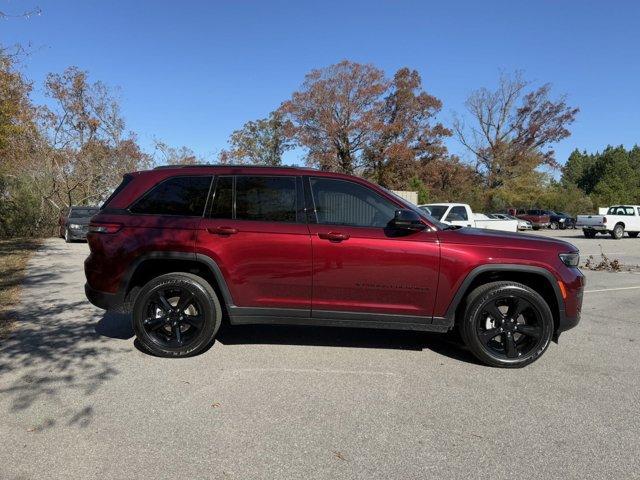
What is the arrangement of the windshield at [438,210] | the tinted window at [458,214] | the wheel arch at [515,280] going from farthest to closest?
the tinted window at [458,214] → the windshield at [438,210] → the wheel arch at [515,280]

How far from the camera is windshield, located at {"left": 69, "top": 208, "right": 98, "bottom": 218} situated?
21219 millimetres

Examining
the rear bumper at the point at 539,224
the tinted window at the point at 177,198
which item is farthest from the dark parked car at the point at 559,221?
the tinted window at the point at 177,198

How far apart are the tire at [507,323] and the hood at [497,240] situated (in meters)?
0.39

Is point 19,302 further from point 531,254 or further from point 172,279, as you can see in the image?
point 531,254

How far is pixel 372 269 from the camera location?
4.58m

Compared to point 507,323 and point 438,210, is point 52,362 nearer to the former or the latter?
point 507,323

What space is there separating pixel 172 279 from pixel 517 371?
134 inches

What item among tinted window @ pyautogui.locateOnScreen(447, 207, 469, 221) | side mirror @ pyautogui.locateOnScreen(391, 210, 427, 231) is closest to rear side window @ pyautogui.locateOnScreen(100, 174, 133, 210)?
side mirror @ pyautogui.locateOnScreen(391, 210, 427, 231)

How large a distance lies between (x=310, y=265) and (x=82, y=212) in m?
19.8

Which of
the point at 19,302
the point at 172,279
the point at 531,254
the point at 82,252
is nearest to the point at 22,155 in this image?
the point at 82,252

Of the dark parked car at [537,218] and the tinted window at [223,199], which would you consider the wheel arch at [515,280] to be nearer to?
the tinted window at [223,199]

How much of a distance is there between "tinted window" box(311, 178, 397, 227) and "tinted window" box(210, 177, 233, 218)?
2.73 feet

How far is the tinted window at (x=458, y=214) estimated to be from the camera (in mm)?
16656

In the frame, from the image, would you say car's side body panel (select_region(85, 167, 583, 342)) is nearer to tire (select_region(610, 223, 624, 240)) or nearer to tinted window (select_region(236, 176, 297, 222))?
tinted window (select_region(236, 176, 297, 222))
